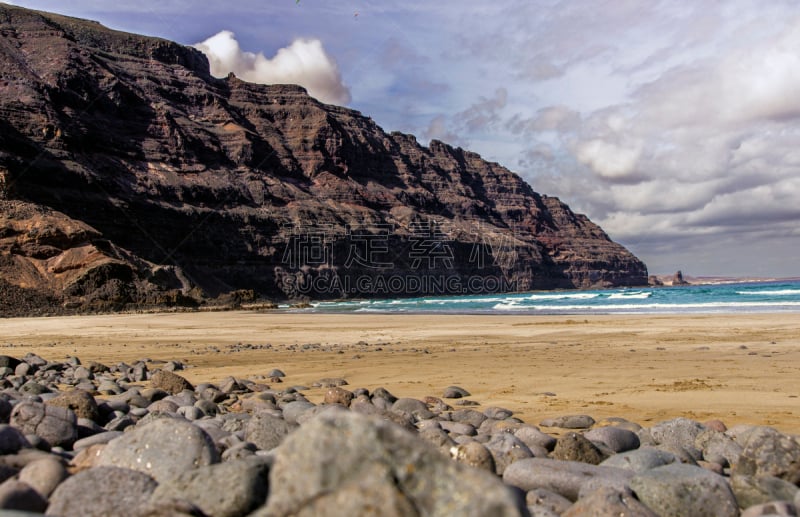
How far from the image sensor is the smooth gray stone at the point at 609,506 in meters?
2.86

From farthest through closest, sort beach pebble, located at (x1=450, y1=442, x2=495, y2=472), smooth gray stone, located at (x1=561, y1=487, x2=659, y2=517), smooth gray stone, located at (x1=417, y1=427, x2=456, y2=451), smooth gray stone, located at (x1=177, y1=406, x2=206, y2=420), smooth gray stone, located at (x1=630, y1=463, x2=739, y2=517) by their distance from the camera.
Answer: smooth gray stone, located at (x1=177, y1=406, x2=206, y2=420) < smooth gray stone, located at (x1=417, y1=427, x2=456, y2=451) < beach pebble, located at (x1=450, y1=442, x2=495, y2=472) < smooth gray stone, located at (x1=630, y1=463, x2=739, y2=517) < smooth gray stone, located at (x1=561, y1=487, x2=659, y2=517)

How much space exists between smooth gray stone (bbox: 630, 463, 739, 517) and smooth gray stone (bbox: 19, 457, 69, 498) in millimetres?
3142

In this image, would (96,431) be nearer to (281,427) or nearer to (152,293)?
(281,427)

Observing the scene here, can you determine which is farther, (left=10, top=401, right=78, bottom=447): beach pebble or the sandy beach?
the sandy beach

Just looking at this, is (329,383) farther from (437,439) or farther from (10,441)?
(10,441)

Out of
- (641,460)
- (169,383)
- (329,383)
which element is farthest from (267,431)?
(329,383)

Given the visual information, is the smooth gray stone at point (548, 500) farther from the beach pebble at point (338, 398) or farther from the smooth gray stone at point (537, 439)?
the beach pebble at point (338, 398)

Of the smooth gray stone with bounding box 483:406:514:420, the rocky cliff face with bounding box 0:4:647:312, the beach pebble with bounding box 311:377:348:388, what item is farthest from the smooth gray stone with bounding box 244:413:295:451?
the rocky cliff face with bounding box 0:4:647:312

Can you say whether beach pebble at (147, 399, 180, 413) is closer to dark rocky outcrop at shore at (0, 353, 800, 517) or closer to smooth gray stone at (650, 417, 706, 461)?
dark rocky outcrop at shore at (0, 353, 800, 517)

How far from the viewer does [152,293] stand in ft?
174

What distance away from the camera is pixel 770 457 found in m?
3.93

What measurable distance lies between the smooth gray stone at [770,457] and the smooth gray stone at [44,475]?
4291 mm

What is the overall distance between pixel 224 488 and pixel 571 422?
183 inches

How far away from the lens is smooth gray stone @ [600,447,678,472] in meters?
4.11
